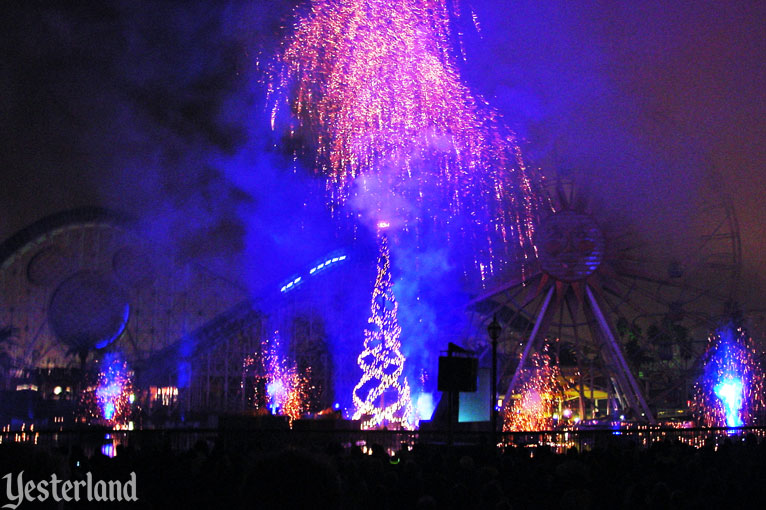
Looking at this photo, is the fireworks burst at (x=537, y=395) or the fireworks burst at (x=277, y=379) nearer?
the fireworks burst at (x=537, y=395)

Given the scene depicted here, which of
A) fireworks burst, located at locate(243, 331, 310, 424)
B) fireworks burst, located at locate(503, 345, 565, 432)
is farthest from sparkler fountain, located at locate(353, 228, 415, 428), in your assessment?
fireworks burst, located at locate(503, 345, 565, 432)

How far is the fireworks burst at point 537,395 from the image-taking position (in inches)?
1324

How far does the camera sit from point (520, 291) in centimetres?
4184

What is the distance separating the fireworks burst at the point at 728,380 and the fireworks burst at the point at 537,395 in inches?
276

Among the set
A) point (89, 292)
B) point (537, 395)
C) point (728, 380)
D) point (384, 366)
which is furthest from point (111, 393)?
point (728, 380)

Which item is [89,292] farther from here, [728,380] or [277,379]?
[728,380]

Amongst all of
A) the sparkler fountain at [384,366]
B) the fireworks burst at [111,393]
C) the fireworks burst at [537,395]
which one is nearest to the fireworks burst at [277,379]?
the sparkler fountain at [384,366]

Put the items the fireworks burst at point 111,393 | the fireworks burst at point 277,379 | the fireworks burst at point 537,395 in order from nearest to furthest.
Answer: the fireworks burst at point 537,395
the fireworks burst at point 277,379
the fireworks burst at point 111,393

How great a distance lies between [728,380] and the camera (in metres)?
37.7

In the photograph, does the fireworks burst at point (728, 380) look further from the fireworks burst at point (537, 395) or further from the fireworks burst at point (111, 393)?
the fireworks burst at point (111, 393)

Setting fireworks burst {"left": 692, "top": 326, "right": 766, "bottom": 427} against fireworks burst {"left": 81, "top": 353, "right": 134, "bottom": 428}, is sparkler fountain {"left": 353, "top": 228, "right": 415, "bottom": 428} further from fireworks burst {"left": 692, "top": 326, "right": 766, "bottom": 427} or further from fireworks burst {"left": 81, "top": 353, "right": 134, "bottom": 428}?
fireworks burst {"left": 692, "top": 326, "right": 766, "bottom": 427}

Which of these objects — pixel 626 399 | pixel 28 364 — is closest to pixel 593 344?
pixel 626 399

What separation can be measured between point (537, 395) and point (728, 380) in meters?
9.12

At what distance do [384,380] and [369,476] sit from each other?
91.4 feet
